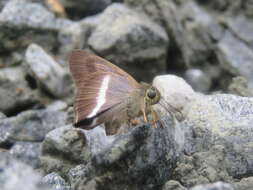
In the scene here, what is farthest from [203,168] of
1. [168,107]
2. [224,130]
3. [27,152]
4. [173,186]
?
[27,152]

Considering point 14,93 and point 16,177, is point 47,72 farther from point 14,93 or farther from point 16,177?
point 16,177

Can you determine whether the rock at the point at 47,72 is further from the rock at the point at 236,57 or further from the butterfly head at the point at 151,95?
the rock at the point at 236,57

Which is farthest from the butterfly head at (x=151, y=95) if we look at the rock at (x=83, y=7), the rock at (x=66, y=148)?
the rock at (x=83, y=7)

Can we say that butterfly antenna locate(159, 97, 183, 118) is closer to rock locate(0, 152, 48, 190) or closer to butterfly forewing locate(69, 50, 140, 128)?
butterfly forewing locate(69, 50, 140, 128)

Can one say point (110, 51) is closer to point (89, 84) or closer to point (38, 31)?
point (38, 31)

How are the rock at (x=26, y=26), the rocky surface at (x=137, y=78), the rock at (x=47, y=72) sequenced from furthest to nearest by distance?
1. the rock at (x=26, y=26)
2. the rock at (x=47, y=72)
3. the rocky surface at (x=137, y=78)

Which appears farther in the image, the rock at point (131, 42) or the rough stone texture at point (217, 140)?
the rock at point (131, 42)

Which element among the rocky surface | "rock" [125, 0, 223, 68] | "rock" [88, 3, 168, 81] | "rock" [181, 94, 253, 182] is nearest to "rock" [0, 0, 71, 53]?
the rocky surface
